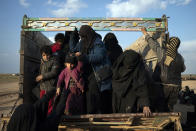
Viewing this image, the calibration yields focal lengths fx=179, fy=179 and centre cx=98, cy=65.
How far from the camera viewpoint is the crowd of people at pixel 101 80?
268 cm

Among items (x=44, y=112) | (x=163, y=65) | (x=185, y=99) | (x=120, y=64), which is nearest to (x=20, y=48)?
(x=44, y=112)

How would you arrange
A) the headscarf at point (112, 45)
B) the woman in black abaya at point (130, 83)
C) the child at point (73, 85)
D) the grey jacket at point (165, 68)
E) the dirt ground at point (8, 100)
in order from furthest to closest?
the dirt ground at point (8, 100) < the headscarf at point (112, 45) < the grey jacket at point (165, 68) < the child at point (73, 85) < the woman in black abaya at point (130, 83)

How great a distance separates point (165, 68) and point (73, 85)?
1794 millimetres

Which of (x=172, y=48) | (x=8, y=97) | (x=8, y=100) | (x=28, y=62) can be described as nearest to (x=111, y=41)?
(x=172, y=48)

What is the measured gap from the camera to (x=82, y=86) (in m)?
2.84

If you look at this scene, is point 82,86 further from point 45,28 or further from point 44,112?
point 45,28

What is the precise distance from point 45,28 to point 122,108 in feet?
6.39

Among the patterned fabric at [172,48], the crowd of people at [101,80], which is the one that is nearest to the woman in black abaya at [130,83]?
the crowd of people at [101,80]

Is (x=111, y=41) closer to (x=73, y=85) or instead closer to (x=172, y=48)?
(x=172, y=48)

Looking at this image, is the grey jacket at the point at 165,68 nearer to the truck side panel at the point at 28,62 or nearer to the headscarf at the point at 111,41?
the headscarf at the point at 111,41

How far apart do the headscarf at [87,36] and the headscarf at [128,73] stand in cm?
58

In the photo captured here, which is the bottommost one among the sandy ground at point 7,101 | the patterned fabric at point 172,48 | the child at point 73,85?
the sandy ground at point 7,101

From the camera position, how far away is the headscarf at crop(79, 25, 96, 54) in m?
2.96

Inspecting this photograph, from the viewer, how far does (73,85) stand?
284 centimetres
